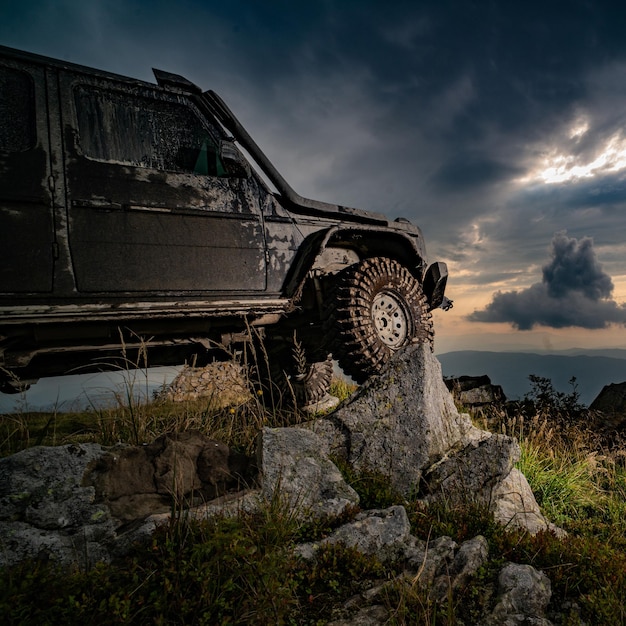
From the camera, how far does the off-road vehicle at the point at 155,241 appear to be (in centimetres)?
321

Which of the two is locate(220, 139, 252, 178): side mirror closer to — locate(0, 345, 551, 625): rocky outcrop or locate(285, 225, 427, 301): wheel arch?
locate(285, 225, 427, 301): wheel arch

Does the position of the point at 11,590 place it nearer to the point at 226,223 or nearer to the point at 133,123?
the point at 226,223

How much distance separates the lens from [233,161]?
12.6ft

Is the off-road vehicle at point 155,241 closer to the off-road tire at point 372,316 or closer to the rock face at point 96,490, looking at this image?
the off-road tire at point 372,316

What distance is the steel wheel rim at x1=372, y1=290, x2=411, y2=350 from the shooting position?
170 inches

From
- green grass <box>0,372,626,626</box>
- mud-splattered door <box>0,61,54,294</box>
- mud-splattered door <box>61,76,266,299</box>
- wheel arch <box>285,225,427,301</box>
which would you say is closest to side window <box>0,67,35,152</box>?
mud-splattered door <box>0,61,54,294</box>

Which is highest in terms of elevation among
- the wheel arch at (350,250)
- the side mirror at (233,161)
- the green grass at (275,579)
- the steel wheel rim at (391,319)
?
the side mirror at (233,161)

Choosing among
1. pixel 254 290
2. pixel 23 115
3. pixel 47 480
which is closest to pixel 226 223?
pixel 254 290

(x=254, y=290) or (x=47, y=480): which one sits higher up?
(x=254, y=290)

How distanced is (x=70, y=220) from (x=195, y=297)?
109 cm

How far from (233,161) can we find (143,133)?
76cm

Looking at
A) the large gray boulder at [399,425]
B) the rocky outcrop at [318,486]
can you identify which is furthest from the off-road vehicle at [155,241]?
the rocky outcrop at [318,486]

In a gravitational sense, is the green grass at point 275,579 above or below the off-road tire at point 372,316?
below

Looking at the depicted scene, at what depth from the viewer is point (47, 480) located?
2318mm
